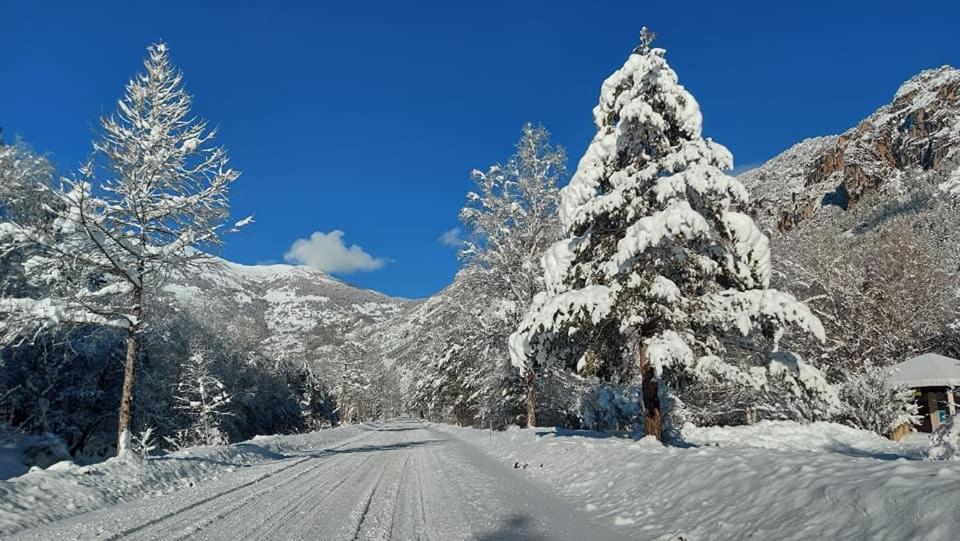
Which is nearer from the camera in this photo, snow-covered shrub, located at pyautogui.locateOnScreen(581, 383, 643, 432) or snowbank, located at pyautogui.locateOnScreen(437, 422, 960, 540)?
snowbank, located at pyautogui.locateOnScreen(437, 422, 960, 540)

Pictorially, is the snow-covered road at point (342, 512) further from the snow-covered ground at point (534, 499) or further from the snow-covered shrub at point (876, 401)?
the snow-covered shrub at point (876, 401)

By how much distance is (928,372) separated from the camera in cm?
2522

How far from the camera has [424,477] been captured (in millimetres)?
12188

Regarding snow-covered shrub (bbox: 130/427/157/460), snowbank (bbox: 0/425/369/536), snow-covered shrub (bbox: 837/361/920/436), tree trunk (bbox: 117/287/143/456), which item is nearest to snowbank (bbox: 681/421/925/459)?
snow-covered shrub (bbox: 837/361/920/436)

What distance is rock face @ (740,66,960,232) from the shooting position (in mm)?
95506

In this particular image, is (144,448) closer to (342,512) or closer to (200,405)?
(342,512)

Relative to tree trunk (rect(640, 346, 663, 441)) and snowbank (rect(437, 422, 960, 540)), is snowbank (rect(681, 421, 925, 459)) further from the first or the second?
snowbank (rect(437, 422, 960, 540))

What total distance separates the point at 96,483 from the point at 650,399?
417 inches

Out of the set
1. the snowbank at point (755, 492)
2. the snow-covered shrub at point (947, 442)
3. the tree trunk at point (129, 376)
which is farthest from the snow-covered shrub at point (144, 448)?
the snow-covered shrub at point (947, 442)

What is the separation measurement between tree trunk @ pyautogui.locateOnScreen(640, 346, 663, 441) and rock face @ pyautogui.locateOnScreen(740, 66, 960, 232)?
85.8 m

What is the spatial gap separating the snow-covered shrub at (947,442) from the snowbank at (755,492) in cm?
185

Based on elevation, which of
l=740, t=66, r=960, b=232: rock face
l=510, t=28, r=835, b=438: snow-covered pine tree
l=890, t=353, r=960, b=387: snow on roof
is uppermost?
l=740, t=66, r=960, b=232: rock face

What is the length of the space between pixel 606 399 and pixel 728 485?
597 inches

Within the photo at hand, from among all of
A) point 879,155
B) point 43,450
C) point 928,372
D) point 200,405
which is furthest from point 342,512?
point 879,155
